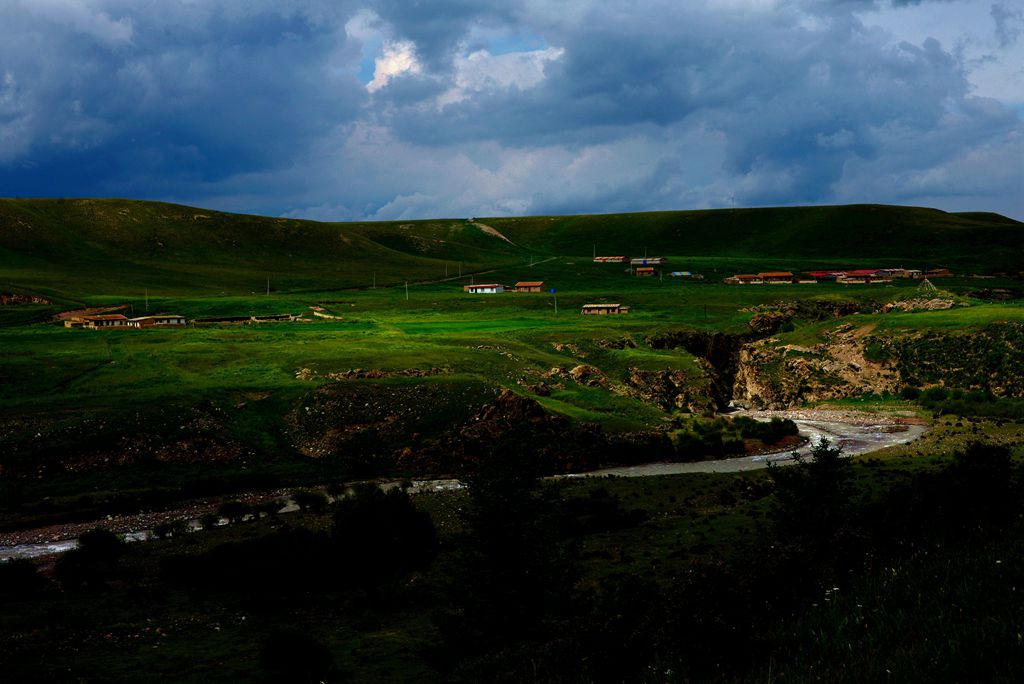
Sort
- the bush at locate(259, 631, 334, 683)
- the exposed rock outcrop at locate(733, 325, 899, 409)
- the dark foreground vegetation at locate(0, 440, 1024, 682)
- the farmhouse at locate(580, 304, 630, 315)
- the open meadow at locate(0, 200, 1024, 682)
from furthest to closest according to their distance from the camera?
1. the farmhouse at locate(580, 304, 630, 315)
2. the exposed rock outcrop at locate(733, 325, 899, 409)
3. the bush at locate(259, 631, 334, 683)
4. the open meadow at locate(0, 200, 1024, 682)
5. the dark foreground vegetation at locate(0, 440, 1024, 682)

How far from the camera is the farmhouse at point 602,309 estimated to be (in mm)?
165387

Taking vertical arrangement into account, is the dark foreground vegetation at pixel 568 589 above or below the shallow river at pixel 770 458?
above

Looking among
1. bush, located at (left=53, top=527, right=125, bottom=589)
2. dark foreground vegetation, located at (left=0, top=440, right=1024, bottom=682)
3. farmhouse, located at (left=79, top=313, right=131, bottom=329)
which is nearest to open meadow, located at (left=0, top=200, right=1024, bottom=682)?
dark foreground vegetation, located at (left=0, top=440, right=1024, bottom=682)

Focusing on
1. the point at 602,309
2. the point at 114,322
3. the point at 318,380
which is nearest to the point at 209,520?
the point at 318,380

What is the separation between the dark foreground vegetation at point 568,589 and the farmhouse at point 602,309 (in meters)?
101

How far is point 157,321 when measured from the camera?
492ft

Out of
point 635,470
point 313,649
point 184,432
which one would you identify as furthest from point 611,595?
point 184,432

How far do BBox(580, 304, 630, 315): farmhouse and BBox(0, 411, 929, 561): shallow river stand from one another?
69807 mm

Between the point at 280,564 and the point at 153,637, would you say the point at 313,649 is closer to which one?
the point at 153,637

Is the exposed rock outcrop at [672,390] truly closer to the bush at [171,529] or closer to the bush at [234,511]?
the bush at [234,511]

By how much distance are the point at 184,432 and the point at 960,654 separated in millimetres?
78919

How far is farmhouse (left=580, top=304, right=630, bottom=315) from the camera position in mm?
165387

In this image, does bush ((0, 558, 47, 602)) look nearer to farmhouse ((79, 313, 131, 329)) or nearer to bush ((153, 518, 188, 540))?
bush ((153, 518, 188, 540))

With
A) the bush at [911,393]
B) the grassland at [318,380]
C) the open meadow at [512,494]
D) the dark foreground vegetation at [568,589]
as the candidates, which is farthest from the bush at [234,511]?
the bush at [911,393]
